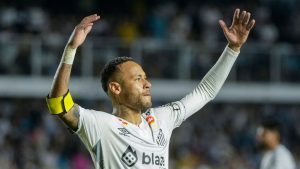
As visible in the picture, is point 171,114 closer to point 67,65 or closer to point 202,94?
point 202,94

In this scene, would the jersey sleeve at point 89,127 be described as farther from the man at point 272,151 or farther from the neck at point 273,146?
the neck at point 273,146

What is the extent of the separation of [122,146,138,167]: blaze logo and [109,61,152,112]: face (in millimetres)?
357

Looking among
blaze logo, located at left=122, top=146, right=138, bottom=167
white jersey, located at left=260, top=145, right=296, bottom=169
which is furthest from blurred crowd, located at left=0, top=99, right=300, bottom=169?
blaze logo, located at left=122, top=146, right=138, bottom=167

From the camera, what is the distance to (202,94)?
6500 millimetres

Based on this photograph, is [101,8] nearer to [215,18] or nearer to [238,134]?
[215,18]

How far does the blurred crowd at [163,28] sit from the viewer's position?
18156mm

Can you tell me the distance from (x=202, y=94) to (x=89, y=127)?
1026mm

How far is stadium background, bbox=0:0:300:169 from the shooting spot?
17.3 meters

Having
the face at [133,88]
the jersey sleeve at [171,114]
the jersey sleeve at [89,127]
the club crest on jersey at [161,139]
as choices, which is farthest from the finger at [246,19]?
the jersey sleeve at [89,127]

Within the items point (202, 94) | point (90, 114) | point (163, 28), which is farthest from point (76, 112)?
point (163, 28)

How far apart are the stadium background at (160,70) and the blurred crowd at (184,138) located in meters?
0.02

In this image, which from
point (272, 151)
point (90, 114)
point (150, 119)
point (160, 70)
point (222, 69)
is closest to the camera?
point (90, 114)

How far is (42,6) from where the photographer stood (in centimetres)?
1986

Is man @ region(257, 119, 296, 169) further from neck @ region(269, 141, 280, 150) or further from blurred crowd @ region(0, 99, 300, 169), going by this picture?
blurred crowd @ region(0, 99, 300, 169)
